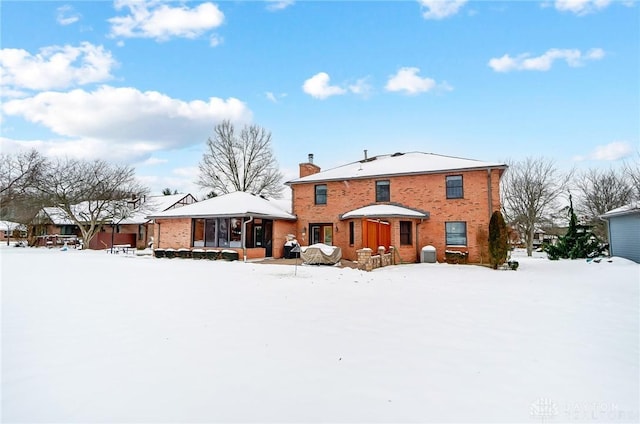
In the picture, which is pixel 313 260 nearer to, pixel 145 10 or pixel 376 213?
pixel 376 213

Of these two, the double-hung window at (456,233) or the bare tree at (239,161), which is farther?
the bare tree at (239,161)

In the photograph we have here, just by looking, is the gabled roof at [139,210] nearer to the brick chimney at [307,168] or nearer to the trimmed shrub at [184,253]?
the trimmed shrub at [184,253]

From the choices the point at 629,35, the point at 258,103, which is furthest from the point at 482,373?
the point at 258,103

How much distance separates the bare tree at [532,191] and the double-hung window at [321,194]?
2244cm

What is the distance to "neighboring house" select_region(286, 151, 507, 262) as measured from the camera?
19.1 m

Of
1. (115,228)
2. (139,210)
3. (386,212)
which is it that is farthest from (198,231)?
(115,228)

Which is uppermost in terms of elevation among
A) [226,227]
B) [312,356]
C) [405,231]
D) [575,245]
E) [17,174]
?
[17,174]

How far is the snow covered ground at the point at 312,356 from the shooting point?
3.59 metres

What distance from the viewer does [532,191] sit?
34.1 meters

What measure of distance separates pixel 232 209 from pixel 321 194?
585 centimetres

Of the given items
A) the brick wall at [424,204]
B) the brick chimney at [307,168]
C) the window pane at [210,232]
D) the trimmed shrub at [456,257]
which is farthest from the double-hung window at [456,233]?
the window pane at [210,232]

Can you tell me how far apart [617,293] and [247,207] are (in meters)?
17.6

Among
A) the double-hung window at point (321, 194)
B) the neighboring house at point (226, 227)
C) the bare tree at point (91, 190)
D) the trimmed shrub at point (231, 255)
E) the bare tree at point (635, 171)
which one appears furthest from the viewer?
the bare tree at point (91, 190)

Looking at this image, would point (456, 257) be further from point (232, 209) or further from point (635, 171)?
point (635, 171)
